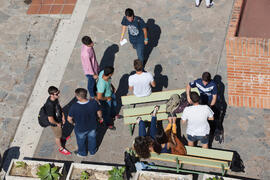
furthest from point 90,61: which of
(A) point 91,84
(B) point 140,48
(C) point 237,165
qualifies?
(C) point 237,165

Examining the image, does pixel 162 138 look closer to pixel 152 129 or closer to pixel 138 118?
pixel 152 129

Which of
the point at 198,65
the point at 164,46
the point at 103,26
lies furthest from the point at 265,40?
the point at 103,26

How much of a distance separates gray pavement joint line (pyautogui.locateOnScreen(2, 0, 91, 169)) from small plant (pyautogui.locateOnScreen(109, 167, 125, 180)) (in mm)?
2163

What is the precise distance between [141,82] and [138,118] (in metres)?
0.76

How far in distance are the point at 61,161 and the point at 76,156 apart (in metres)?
0.33

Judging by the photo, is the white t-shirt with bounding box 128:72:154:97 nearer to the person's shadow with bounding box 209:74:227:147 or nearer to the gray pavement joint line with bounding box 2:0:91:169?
the person's shadow with bounding box 209:74:227:147

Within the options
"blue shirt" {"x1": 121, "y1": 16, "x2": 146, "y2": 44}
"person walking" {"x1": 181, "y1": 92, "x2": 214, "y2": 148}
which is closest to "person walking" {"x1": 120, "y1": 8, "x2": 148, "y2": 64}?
"blue shirt" {"x1": 121, "y1": 16, "x2": 146, "y2": 44}

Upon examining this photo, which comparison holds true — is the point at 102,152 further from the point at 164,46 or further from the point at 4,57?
the point at 4,57

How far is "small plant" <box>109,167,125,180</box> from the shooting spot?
21.7ft

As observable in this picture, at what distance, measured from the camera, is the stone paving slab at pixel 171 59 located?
7.60 meters

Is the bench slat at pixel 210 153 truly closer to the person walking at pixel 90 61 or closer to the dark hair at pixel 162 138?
the dark hair at pixel 162 138

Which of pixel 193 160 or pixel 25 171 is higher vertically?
pixel 193 160

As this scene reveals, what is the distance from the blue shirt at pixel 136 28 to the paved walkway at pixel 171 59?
0.97 m

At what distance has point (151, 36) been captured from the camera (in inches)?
385
